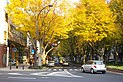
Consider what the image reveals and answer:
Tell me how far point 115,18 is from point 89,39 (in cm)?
538

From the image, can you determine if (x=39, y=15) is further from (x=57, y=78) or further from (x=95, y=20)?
(x=57, y=78)

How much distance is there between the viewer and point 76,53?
80812 mm

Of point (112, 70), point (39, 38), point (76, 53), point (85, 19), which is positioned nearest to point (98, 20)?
point (85, 19)

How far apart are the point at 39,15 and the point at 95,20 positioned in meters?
9.01

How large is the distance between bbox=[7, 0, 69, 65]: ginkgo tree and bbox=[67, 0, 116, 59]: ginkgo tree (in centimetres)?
237

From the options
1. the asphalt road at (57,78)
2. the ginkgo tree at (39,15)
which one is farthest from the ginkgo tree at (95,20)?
the asphalt road at (57,78)

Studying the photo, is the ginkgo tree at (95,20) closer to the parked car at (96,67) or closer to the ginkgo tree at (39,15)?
the ginkgo tree at (39,15)

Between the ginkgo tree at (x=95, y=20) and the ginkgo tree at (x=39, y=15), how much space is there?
237 cm

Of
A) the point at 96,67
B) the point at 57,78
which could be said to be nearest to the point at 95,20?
the point at 96,67

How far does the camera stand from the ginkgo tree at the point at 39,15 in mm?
48375

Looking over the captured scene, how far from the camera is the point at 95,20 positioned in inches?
2003

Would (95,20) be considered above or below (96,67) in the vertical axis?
above

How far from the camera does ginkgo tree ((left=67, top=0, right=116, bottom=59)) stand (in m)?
50.2

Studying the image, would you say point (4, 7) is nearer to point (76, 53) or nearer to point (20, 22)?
point (20, 22)
